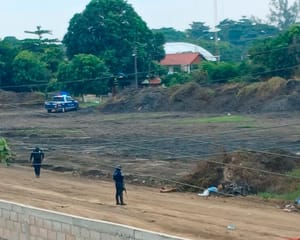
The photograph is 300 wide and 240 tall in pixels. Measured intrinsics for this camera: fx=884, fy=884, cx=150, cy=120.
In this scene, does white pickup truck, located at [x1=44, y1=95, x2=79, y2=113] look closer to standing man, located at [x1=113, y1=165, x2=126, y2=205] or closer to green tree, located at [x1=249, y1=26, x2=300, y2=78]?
green tree, located at [x1=249, y1=26, x2=300, y2=78]

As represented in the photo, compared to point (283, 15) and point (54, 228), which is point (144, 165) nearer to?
point (54, 228)

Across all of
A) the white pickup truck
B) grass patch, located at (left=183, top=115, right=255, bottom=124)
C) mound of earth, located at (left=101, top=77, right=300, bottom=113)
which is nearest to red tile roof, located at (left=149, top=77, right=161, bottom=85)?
mound of earth, located at (left=101, top=77, right=300, bottom=113)

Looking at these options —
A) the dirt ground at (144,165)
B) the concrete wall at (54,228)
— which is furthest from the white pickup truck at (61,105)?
the concrete wall at (54,228)

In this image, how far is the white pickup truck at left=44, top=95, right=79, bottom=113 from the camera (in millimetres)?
71125

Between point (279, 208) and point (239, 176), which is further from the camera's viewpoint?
point (239, 176)

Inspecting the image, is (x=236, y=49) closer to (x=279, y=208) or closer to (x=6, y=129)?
(x=6, y=129)

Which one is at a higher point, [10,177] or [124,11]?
[124,11]

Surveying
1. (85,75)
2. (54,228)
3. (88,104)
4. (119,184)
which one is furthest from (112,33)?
(54,228)

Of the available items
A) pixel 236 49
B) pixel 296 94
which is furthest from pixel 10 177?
pixel 236 49

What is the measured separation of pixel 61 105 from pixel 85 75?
6977 mm

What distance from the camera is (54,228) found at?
818 inches

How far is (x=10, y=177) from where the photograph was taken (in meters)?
37.8

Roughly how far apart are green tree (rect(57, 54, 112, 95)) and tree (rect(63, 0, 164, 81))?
394cm

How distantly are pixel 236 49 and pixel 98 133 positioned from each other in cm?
8919
